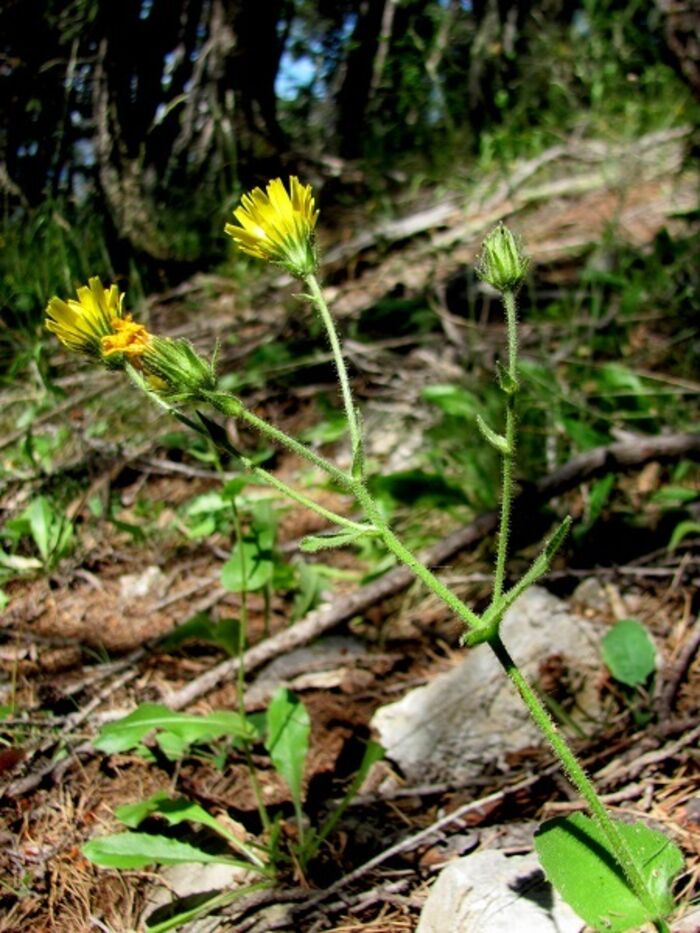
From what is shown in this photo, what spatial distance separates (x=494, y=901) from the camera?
1.22m

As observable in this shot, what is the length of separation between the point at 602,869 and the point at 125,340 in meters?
1.04

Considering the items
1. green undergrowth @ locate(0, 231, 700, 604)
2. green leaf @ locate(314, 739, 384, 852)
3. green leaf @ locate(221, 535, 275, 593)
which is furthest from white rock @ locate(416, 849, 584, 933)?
green undergrowth @ locate(0, 231, 700, 604)

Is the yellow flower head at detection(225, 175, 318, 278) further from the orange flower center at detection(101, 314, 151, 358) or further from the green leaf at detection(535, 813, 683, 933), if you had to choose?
the green leaf at detection(535, 813, 683, 933)

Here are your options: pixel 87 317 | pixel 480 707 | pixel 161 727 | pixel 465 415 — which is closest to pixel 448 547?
pixel 480 707

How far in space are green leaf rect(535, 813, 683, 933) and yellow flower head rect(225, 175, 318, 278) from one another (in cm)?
94

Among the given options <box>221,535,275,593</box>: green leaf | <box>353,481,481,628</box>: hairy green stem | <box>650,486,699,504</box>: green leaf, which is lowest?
<box>221,535,275,593</box>: green leaf

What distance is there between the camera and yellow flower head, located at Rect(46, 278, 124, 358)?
1375 millimetres

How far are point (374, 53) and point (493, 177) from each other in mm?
899

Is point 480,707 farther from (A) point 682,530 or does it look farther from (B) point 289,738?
(A) point 682,530

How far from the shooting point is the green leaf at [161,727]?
1.51 metres

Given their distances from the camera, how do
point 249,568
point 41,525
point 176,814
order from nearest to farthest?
point 176,814, point 249,568, point 41,525

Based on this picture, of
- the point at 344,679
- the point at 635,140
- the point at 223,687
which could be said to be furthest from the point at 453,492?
the point at 635,140

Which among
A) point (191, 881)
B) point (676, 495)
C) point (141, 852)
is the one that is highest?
point (676, 495)

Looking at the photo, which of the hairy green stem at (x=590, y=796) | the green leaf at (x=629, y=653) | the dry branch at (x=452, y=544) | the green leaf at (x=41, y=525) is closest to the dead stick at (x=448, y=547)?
the dry branch at (x=452, y=544)
